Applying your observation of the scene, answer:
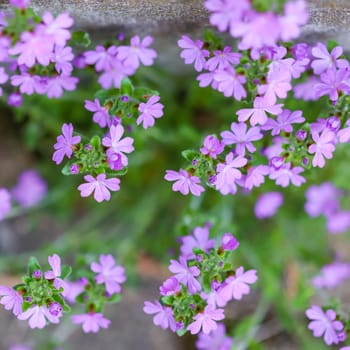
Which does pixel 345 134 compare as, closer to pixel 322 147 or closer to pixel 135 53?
pixel 322 147

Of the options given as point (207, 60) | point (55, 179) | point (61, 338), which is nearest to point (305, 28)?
point (207, 60)

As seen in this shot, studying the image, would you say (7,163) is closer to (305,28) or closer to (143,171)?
(143,171)

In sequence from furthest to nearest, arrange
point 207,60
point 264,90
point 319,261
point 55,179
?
point 55,179 < point 319,261 < point 207,60 < point 264,90

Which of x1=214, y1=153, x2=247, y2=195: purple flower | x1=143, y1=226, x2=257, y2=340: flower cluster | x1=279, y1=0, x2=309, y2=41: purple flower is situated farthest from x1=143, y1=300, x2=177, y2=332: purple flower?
x1=279, y1=0, x2=309, y2=41: purple flower

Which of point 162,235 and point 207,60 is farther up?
point 162,235

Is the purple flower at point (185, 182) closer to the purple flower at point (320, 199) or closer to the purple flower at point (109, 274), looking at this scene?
the purple flower at point (109, 274)

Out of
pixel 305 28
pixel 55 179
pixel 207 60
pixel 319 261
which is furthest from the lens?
pixel 55 179
